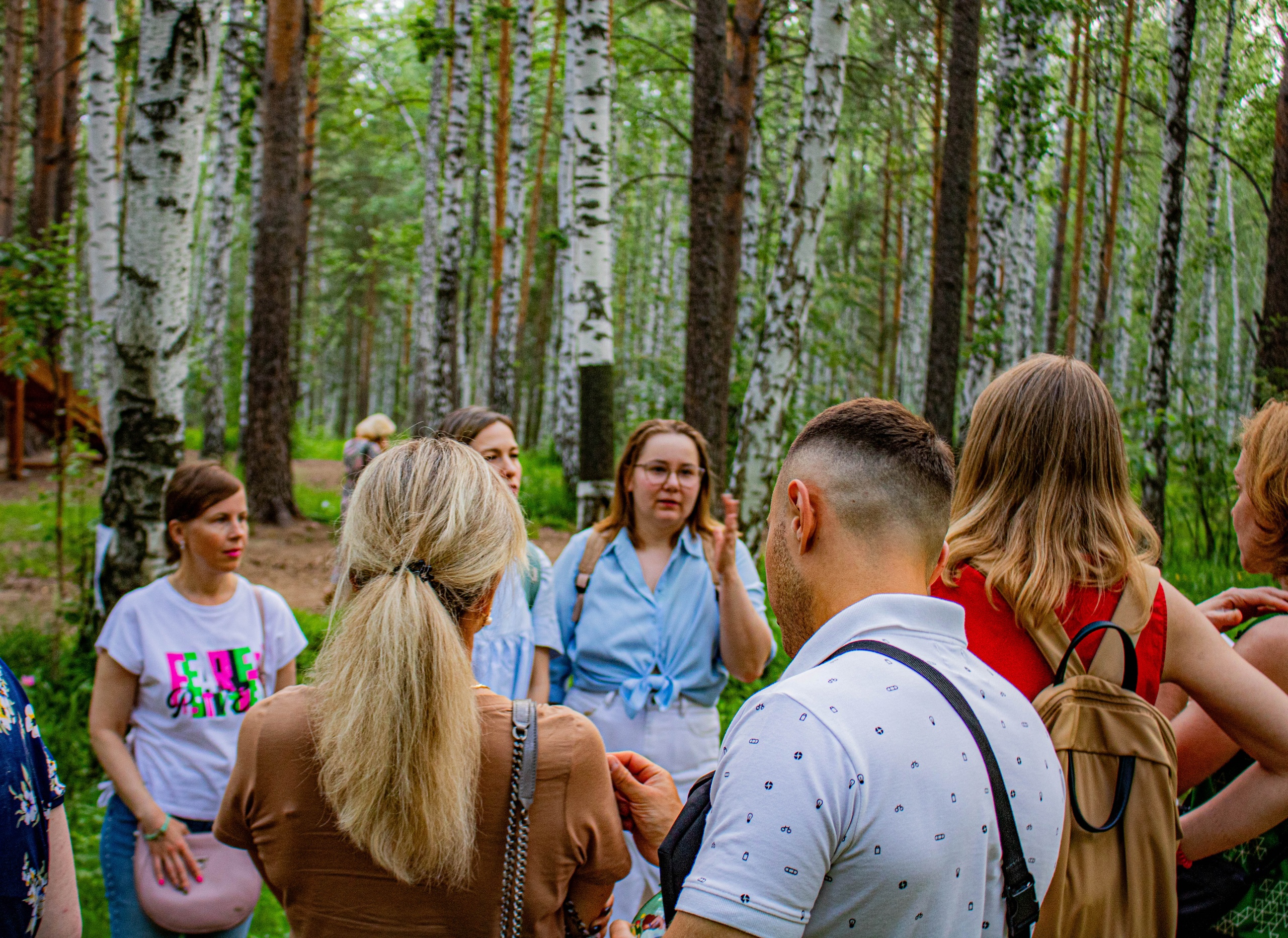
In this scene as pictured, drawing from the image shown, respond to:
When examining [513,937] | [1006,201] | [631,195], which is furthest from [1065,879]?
[631,195]

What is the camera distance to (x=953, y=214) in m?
10.1

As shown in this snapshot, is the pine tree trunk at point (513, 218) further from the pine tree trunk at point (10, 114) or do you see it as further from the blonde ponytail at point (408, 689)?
the blonde ponytail at point (408, 689)

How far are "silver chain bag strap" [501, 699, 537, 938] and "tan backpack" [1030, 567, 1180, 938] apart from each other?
971mm

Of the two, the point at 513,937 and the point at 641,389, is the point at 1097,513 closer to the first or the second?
the point at 513,937

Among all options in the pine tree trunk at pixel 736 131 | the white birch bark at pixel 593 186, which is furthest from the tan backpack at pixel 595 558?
the pine tree trunk at pixel 736 131

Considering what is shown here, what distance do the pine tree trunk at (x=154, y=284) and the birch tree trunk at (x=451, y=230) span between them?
7385 millimetres

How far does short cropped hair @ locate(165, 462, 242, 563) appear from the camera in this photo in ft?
10.3

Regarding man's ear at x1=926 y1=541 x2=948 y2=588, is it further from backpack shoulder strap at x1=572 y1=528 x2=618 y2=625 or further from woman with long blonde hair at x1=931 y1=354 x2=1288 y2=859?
backpack shoulder strap at x1=572 y1=528 x2=618 y2=625

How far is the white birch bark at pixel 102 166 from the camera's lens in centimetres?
718

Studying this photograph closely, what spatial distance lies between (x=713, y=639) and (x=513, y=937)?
1.96 metres

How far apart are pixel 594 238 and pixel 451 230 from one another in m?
6.31

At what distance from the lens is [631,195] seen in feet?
99.7

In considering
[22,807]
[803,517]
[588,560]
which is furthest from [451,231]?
[803,517]

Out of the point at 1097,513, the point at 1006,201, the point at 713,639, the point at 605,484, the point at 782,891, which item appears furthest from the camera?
the point at 1006,201
